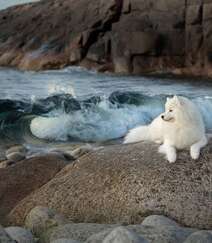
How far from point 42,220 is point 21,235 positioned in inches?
23.7

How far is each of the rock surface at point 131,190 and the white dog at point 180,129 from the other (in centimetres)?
8

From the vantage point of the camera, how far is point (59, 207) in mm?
7027

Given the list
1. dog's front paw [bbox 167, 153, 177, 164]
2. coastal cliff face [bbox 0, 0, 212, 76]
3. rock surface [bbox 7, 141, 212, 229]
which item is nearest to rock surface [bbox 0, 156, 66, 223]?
rock surface [bbox 7, 141, 212, 229]

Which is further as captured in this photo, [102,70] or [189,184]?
[102,70]

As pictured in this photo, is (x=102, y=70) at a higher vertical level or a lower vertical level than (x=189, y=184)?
lower

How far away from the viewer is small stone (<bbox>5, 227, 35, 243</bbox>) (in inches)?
222

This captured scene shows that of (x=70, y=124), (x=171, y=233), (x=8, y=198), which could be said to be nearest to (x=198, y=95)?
(x=70, y=124)

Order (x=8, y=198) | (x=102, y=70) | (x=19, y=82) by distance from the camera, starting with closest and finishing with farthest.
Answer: (x=8, y=198)
(x=19, y=82)
(x=102, y=70)

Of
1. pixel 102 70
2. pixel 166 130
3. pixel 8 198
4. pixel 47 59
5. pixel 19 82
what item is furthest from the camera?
pixel 47 59

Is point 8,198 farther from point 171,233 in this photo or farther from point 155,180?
point 171,233

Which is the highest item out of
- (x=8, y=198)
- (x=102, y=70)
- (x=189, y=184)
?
(x=189, y=184)

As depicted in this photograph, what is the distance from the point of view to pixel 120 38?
28.9 m

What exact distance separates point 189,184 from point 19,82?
1990 centimetres

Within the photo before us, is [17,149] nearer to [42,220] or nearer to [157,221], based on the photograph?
[42,220]
